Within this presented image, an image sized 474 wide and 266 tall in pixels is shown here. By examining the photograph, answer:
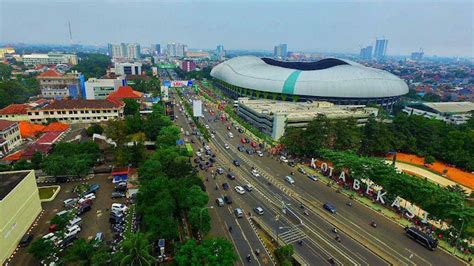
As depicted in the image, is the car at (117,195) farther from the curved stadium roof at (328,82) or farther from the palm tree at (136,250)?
the curved stadium roof at (328,82)

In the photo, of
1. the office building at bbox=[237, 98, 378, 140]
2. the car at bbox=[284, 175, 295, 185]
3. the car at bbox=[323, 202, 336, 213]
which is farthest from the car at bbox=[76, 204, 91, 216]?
the office building at bbox=[237, 98, 378, 140]

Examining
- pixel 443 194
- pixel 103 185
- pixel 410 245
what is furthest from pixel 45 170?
A: pixel 443 194

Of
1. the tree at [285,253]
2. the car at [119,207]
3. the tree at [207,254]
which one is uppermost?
the tree at [207,254]

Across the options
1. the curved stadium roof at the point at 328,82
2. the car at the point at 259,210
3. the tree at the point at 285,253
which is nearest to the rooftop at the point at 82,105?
the curved stadium roof at the point at 328,82

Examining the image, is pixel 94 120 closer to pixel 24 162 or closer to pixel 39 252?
pixel 24 162

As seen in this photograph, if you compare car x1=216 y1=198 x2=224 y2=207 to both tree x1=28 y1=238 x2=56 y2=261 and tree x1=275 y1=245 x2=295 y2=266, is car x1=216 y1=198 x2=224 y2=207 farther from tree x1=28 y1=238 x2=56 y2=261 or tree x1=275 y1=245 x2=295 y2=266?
tree x1=28 y1=238 x2=56 y2=261

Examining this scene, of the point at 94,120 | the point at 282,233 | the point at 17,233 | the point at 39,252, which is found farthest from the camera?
the point at 94,120
